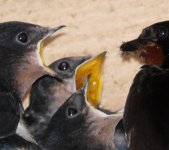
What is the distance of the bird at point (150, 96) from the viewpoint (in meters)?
3.29

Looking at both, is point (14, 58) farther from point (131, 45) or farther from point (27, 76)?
point (131, 45)

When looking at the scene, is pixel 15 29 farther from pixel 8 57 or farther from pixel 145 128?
pixel 145 128

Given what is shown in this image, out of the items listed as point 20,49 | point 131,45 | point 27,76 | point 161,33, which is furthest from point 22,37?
point 161,33

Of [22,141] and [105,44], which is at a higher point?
[105,44]

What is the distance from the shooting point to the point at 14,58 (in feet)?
12.2

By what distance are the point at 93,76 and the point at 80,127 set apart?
0.21 metres

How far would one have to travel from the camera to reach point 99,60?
12.2 feet

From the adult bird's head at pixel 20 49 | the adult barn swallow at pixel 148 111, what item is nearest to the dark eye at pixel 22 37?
the adult bird's head at pixel 20 49

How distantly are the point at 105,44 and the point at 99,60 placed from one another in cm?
10

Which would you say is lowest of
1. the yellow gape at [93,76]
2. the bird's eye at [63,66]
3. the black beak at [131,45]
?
the yellow gape at [93,76]

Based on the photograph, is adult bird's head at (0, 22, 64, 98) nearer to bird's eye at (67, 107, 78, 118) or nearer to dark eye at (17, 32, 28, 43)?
dark eye at (17, 32, 28, 43)

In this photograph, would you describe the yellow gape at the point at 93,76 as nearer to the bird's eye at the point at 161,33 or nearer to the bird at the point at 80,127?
the bird at the point at 80,127

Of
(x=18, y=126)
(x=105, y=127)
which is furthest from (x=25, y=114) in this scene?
(x=105, y=127)

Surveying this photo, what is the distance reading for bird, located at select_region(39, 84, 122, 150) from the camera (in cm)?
364
